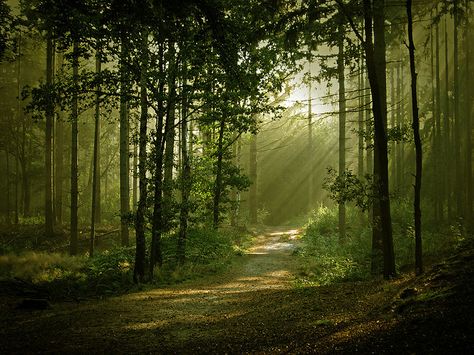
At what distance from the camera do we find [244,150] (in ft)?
152

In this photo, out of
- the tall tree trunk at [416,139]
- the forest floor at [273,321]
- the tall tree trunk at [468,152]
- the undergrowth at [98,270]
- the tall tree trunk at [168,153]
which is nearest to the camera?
the forest floor at [273,321]

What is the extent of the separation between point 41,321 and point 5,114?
2803 centimetres

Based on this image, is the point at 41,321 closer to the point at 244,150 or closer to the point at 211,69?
the point at 211,69

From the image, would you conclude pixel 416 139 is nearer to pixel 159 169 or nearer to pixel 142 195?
pixel 159 169

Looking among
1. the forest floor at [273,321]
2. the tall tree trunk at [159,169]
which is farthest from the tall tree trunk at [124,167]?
the forest floor at [273,321]

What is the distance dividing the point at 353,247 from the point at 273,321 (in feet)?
35.3

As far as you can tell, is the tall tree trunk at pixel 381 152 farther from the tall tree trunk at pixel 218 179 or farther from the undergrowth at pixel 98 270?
the tall tree trunk at pixel 218 179

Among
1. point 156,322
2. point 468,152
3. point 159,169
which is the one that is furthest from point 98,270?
point 468,152

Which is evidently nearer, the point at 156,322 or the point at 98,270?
the point at 156,322

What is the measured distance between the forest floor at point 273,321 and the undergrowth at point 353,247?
3.17 metres

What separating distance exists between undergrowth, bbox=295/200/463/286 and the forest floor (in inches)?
125

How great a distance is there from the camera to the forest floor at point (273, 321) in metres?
4.26

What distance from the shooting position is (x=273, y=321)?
6.66m

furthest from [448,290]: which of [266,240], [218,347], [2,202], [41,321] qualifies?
[2,202]
